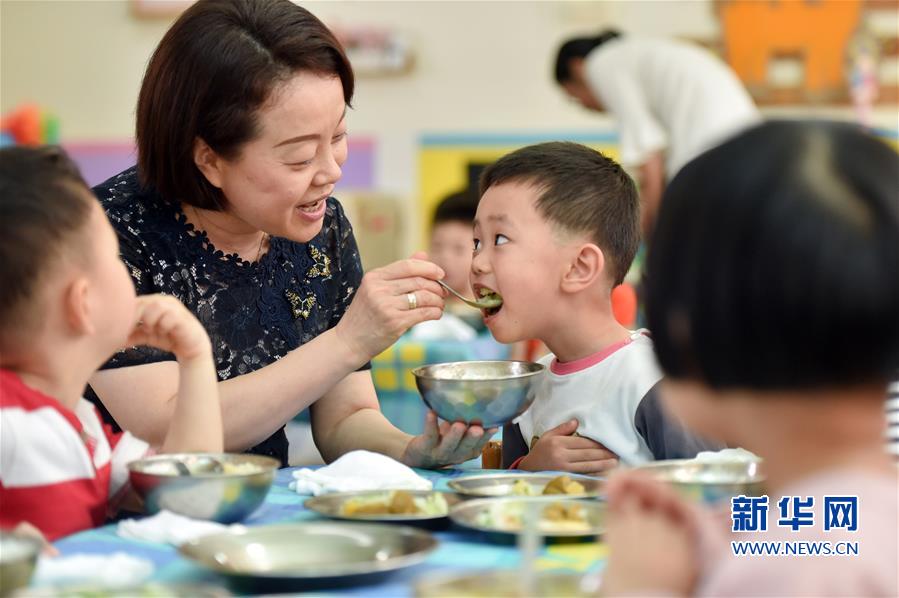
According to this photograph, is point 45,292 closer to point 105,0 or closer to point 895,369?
point 895,369

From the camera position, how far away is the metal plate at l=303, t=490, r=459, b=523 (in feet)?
3.87

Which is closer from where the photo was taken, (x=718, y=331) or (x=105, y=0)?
(x=718, y=331)

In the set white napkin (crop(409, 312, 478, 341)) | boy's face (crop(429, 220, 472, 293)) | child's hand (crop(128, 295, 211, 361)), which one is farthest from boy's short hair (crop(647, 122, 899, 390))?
boy's face (crop(429, 220, 472, 293))

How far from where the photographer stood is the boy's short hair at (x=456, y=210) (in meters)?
4.54

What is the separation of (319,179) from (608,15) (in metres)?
4.63

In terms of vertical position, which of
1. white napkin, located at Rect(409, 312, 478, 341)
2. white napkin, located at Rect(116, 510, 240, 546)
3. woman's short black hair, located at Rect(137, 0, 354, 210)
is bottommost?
white napkin, located at Rect(409, 312, 478, 341)

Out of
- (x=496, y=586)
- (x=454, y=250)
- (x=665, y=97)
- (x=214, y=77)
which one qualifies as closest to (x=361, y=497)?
(x=496, y=586)

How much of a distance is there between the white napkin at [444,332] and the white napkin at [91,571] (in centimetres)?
265

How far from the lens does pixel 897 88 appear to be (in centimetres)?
566

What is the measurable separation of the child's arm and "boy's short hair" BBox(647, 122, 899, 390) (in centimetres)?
78

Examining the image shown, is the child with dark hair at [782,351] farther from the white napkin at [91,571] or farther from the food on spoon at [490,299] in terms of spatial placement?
the food on spoon at [490,299]

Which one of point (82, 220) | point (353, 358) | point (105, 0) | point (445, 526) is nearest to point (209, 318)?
point (353, 358)

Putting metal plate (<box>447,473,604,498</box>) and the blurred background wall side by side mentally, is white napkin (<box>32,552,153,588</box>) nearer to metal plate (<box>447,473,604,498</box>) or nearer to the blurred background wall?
metal plate (<box>447,473,604,498</box>)

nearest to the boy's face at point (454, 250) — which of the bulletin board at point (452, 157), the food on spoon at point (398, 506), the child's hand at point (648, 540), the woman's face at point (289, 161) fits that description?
the bulletin board at point (452, 157)
